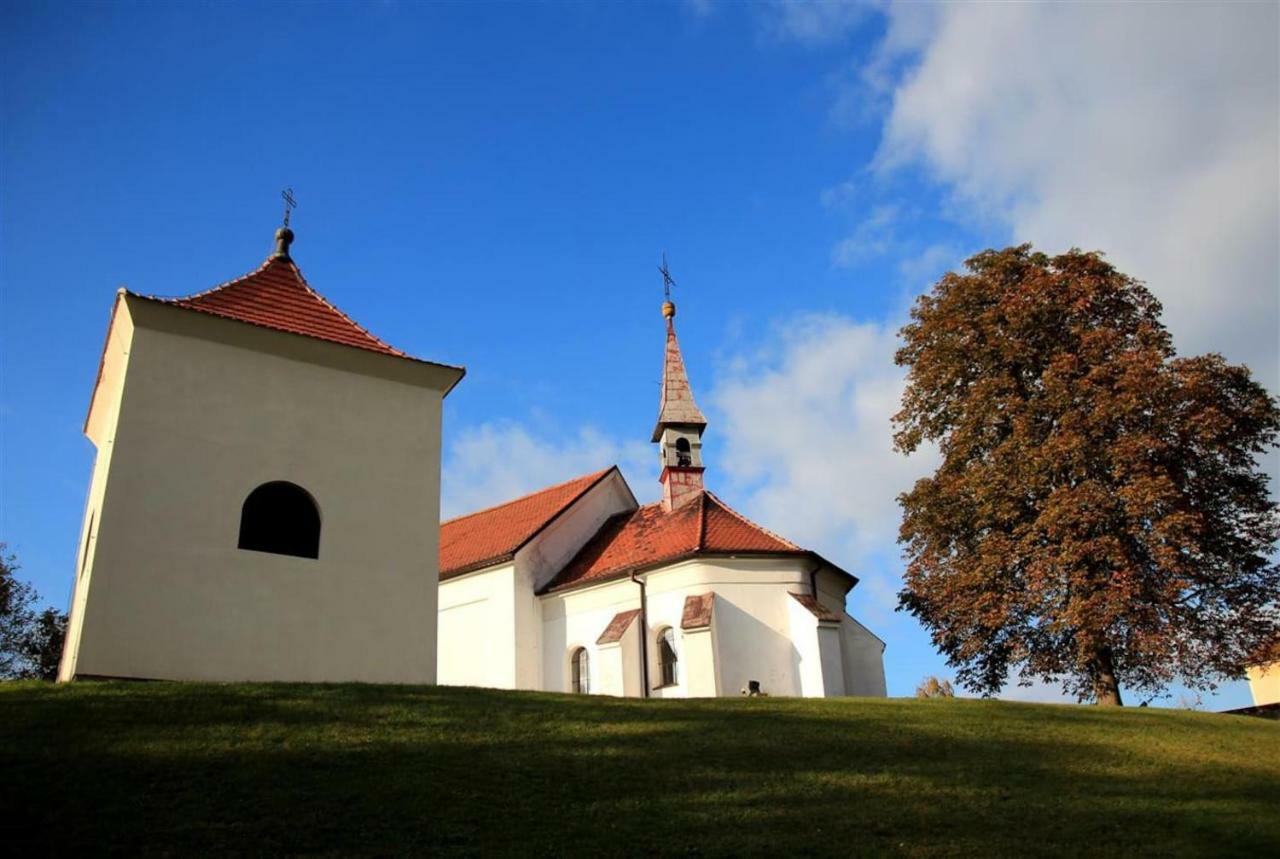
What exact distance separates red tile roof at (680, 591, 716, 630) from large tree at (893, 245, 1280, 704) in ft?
16.2

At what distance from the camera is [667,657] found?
2589 cm

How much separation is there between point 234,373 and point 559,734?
334 inches

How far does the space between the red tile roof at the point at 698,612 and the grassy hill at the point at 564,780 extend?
9301 mm

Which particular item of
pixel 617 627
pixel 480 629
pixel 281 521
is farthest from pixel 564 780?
pixel 480 629

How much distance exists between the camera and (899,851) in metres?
8.91

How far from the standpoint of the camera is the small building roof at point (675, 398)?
3112cm

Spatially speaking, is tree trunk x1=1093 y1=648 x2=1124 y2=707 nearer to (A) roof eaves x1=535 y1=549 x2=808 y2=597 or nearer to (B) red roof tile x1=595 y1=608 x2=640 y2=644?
(A) roof eaves x1=535 y1=549 x2=808 y2=597

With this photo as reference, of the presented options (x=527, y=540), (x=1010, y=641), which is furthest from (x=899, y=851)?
(x=527, y=540)

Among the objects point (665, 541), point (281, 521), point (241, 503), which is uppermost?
point (665, 541)

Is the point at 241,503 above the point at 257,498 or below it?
below

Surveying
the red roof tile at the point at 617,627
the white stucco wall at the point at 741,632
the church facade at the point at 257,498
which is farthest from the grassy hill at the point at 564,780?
the red roof tile at the point at 617,627

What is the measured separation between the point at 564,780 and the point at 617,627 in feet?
51.3

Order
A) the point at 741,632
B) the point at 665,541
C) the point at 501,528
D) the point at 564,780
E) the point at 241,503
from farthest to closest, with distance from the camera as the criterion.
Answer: the point at 501,528 → the point at 665,541 → the point at 741,632 → the point at 241,503 → the point at 564,780

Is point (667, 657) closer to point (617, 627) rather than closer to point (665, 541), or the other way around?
point (617, 627)
